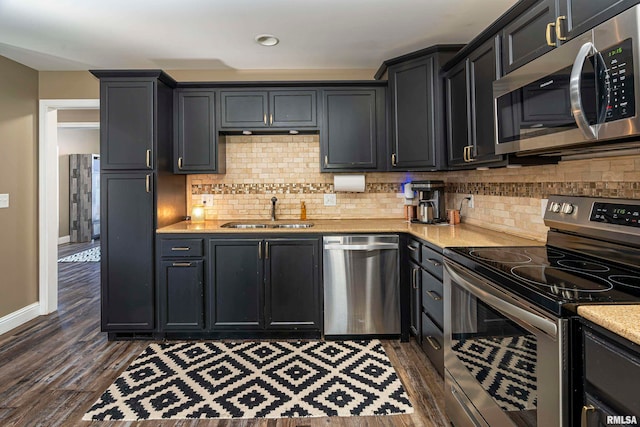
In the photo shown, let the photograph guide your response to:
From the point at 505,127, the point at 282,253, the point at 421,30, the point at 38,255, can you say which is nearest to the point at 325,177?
the point at 282,253

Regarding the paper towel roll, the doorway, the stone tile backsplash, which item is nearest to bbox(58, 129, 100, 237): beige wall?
the doorway

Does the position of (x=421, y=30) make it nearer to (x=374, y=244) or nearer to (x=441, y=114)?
(x=441, y=114)

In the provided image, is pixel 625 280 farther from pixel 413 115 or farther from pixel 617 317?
pixel 413 115

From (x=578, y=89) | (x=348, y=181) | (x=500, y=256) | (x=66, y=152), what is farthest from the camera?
(x=66, y=152)

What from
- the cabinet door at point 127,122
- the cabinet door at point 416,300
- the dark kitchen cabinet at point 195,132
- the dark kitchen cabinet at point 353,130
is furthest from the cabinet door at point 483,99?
the cabinet door at point 127,122

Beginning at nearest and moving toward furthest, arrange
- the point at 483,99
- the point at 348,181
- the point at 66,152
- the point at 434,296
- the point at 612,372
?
the point at 612,372 < the point at 483,99 < the point at 434,296 < the point at 348,181 < the point at 66,152

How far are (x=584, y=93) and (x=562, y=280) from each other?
67 centimetres

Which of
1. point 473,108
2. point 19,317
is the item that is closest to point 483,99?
point 473,108

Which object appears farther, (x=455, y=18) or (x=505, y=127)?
(x=455, y=18)

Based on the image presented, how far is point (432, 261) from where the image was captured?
2.41 metres

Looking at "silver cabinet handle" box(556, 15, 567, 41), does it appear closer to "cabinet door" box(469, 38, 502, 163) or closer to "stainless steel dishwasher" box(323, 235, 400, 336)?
"cabinet door" box(469, 38, 502, 163)

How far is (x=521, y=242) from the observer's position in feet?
7.12

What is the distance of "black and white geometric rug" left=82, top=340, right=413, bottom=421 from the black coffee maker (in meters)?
1.14

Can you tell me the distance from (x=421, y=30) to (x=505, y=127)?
132 centimetres
